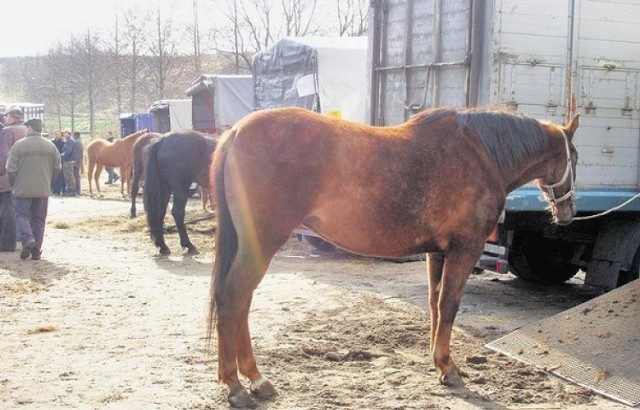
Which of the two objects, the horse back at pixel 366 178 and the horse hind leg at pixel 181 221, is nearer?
the horse back at pixel 366 178

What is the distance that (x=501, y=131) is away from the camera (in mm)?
5555

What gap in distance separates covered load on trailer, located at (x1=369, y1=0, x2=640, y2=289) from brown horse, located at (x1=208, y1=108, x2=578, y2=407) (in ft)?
5.20

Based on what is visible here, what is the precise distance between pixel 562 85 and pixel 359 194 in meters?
3.39

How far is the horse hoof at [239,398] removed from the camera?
4.56m

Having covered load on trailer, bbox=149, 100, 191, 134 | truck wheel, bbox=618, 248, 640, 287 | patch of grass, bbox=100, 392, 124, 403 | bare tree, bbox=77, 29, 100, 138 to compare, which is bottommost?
patch of grass, bbox=100, 392, 124, 403

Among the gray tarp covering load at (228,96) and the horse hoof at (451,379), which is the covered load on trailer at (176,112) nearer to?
the gray tarp covering load at (228,96)

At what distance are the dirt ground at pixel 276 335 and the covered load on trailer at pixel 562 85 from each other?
904 mm

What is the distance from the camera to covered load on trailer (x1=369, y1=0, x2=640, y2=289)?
705 centimetres

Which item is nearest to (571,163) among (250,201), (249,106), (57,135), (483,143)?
(483,143)

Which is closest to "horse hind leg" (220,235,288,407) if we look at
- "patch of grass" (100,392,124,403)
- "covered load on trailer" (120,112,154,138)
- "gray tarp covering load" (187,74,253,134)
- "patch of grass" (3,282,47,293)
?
"patch of grass" (100,392,124,403)

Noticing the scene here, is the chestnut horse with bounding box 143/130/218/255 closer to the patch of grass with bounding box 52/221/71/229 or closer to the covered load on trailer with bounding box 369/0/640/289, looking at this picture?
the patch of grass with bounding box 52/221/71/229

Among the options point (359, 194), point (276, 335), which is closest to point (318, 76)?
point (276, 335)

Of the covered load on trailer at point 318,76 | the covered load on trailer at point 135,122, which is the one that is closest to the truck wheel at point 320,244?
the covered load on trailer at point 318,76

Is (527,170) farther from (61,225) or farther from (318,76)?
(61,225)
